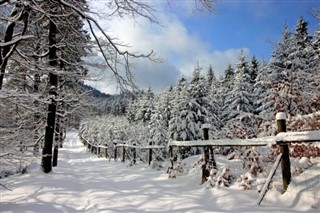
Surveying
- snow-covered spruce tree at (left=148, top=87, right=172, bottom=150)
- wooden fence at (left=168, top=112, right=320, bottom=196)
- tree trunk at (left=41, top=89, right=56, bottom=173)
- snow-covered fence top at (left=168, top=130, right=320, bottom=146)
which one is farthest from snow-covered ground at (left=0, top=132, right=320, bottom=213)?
snow-covered spruce tree at (left=148, top=87, right=172, bottom=150)

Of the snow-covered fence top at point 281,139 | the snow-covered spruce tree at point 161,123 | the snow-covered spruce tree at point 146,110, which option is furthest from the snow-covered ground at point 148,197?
the snow-covered spruce tree at point 146,110

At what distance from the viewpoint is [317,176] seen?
17.6ft

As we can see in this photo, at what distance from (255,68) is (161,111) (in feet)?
69.4

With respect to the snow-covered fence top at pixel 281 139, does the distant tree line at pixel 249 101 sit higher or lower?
higher

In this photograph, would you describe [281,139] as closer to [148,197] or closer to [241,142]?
[241,142]

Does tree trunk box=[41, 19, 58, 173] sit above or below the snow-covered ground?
above

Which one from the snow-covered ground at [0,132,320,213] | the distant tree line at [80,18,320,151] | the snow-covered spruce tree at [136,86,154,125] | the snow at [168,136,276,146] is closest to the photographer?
the snow-covered ground at [0,132,320,213]

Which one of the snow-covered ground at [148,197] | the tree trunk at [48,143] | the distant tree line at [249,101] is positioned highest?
the distant tree line at [249,101]

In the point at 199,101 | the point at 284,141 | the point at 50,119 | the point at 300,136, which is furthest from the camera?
the point at 199,101

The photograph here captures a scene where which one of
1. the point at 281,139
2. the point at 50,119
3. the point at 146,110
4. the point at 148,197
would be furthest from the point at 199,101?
the point at 146,110

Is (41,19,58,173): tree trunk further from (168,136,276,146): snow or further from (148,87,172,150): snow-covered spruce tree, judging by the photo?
(148,87,172,150): snow-covered spruce tree

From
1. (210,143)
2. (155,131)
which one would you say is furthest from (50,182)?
(155,131)

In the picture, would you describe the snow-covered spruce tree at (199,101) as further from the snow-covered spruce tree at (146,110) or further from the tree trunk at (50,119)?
the snow-covered spruce tree at (146,110)

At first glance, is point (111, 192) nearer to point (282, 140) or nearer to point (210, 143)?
point (210, 143)
